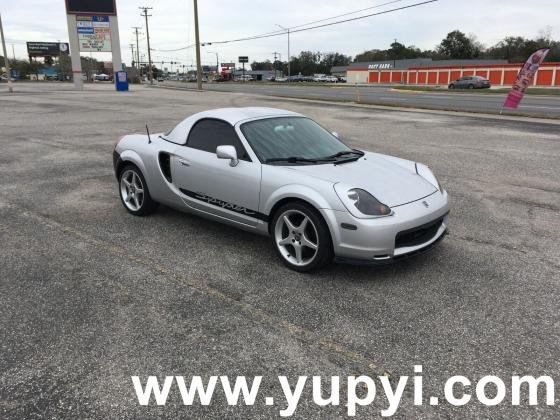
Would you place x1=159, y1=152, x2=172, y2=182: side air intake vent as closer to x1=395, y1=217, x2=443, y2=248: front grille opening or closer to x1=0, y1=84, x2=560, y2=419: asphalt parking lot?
x1=0, y1=84, x2=560, y2=419: asphalt parking lot

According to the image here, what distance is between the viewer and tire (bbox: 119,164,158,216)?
5715mm

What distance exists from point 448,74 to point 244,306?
7199cm

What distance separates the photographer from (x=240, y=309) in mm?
3623

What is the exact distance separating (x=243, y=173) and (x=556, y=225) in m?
3.90

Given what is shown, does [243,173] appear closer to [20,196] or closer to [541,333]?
[541,333]

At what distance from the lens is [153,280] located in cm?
413

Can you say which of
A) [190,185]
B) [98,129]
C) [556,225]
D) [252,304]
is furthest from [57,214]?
[98,129]

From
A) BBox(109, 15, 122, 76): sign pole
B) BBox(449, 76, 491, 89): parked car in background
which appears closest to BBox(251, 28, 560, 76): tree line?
BBox(449, 76, 491, 89): parked car in background

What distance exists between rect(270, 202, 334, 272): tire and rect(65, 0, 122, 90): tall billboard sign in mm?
45878

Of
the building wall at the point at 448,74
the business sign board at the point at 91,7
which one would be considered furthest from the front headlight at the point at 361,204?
the building wall at the point at 448,74

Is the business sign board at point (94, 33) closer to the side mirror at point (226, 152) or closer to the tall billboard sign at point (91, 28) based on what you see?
the tall billboard sign at point (91, 28)

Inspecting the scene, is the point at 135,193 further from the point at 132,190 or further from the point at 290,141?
the point at 290,141

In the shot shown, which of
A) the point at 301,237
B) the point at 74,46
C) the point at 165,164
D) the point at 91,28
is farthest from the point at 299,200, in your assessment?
the point at 91,28

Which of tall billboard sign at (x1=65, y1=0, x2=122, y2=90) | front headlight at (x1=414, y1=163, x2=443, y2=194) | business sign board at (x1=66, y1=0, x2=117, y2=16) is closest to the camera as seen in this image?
front headlight at (x1=414, y1=163, x2=443, y2=194)
